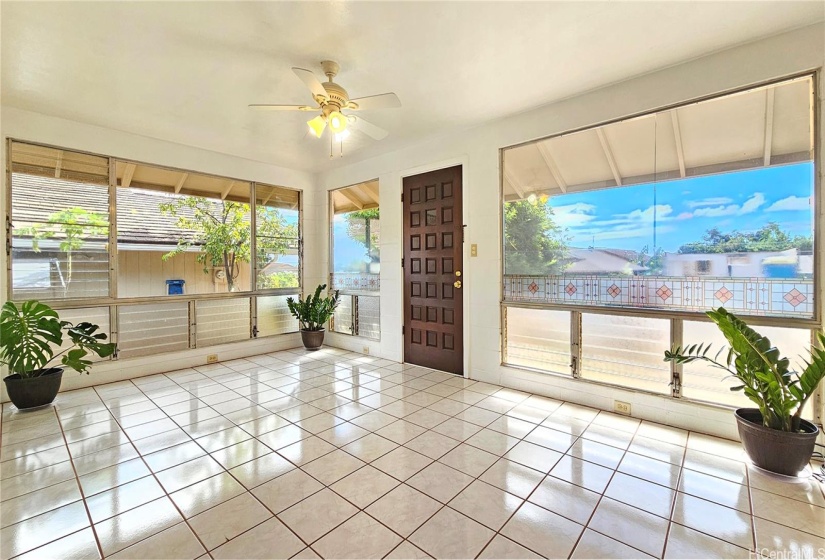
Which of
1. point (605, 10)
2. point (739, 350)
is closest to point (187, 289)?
point (605, 10)

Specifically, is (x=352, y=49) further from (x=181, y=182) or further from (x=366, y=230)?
(x=181, y=182)

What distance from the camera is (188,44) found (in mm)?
2457

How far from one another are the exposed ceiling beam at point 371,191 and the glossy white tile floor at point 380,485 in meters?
3.01

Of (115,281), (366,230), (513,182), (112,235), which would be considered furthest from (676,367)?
(112,235)

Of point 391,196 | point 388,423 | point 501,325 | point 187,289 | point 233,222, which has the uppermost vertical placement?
point 391,196

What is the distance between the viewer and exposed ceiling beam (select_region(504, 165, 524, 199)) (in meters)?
3.70

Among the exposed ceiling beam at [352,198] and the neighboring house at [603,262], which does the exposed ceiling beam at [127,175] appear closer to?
the exposed ceiling beam at [352,198]

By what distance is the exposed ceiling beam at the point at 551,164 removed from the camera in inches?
135

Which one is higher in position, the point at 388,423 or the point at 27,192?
the point at 27,192

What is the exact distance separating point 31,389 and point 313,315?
299 cm

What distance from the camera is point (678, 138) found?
2.82m

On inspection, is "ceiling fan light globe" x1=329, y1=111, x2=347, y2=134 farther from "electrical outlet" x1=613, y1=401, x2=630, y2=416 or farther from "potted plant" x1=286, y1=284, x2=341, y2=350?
"electrical outlet" x1=613, y1=401, x2=630, y2=416

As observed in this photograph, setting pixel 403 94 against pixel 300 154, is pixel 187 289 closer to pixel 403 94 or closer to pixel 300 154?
pixel 300 154

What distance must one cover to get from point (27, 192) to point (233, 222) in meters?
1.99
